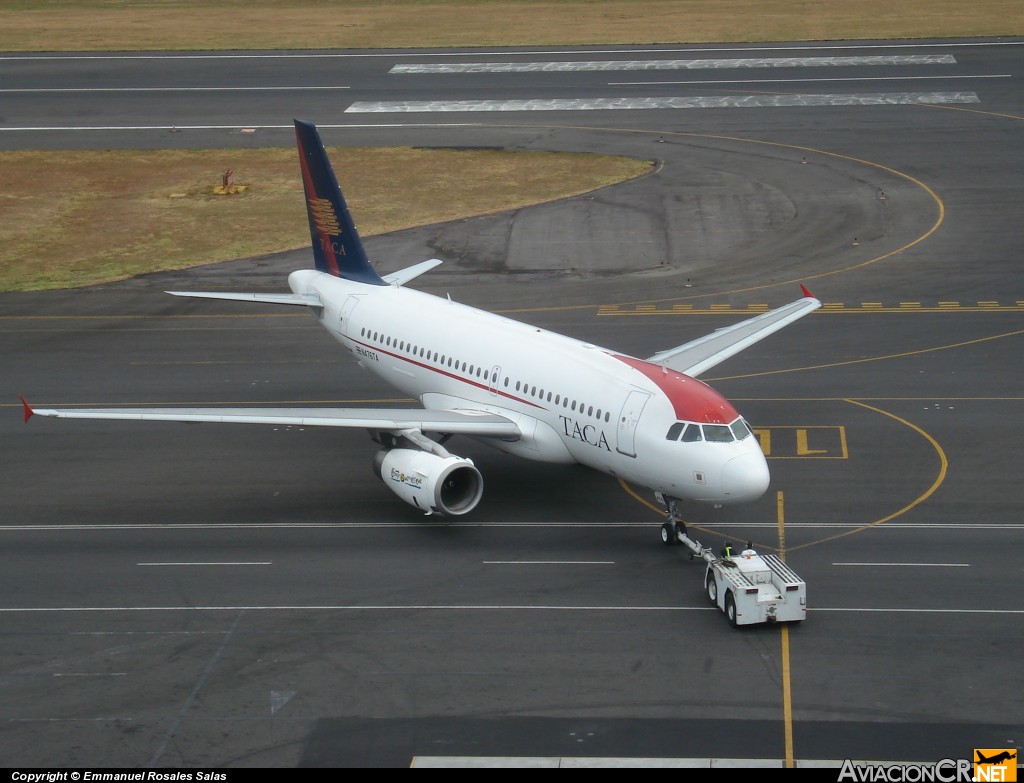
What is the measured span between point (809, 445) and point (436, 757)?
2258 cm

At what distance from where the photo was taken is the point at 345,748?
28.5m

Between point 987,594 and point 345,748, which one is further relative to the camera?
point 987,594

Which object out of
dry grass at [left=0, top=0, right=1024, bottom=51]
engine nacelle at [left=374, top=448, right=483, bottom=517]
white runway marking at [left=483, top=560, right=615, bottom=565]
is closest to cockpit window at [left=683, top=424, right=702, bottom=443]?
white runway marking at [left=483, top=560, right=615, bottom=565]

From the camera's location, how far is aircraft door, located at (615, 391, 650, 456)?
3744 cm

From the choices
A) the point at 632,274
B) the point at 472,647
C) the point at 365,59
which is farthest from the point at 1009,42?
the point at 472,647

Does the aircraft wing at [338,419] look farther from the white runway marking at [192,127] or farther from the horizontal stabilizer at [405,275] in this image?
the white runway marking at [192,127]

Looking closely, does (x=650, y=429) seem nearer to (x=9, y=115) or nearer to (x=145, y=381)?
(x=145, y=381)

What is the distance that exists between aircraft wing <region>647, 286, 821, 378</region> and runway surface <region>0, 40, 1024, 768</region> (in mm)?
3323

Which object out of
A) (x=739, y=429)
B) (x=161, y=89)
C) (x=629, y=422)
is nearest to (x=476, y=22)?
(x=161, y=89)

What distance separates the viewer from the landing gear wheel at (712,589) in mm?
34547

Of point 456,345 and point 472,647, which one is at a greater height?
point 456,345

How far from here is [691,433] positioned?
36.5m

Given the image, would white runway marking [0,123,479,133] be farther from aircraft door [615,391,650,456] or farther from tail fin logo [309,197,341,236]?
aircraft door [615,391,650,456]

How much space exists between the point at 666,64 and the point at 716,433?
276ft
